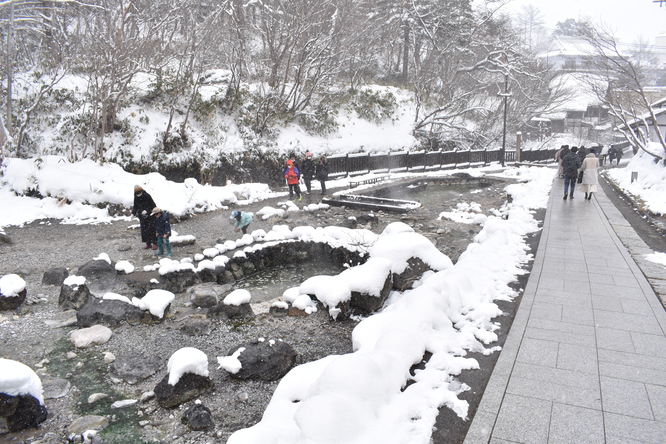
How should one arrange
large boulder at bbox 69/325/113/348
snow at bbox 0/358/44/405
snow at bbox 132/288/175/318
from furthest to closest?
snow at bbox 132/288/175/318, large boulder at bbox 69/325/113/348, snow at bbox 0/358/44/405

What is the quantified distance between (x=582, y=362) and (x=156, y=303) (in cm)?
552

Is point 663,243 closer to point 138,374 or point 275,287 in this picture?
point 275,287

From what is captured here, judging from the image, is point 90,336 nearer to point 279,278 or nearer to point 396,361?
point 279,278

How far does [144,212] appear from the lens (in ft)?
30.1

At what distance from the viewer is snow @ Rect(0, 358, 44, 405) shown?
143 inches

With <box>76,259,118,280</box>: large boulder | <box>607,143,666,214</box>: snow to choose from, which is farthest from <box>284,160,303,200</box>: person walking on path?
<box>607,143,666,214</box>: snow

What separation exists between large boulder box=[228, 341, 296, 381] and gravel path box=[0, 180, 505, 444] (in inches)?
4.2

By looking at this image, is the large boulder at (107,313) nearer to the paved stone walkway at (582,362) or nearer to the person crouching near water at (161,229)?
the person crouching near water at (161,229)

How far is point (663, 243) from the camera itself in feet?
26.2

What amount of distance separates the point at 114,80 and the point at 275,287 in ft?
37.4

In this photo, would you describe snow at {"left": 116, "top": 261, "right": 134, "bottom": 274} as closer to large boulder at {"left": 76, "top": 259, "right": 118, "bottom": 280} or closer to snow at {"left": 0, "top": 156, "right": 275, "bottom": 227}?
large boulder at {"left": 76, "top": 259, "right": 118, "bottom": 280}

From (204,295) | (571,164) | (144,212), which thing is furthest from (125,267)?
(571,164)

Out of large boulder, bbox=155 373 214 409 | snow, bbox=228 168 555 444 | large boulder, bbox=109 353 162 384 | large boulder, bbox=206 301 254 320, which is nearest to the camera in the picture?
snow, bbox=228 168 555 444

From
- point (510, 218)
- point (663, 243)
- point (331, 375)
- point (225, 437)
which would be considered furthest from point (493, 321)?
point (510, 218)
